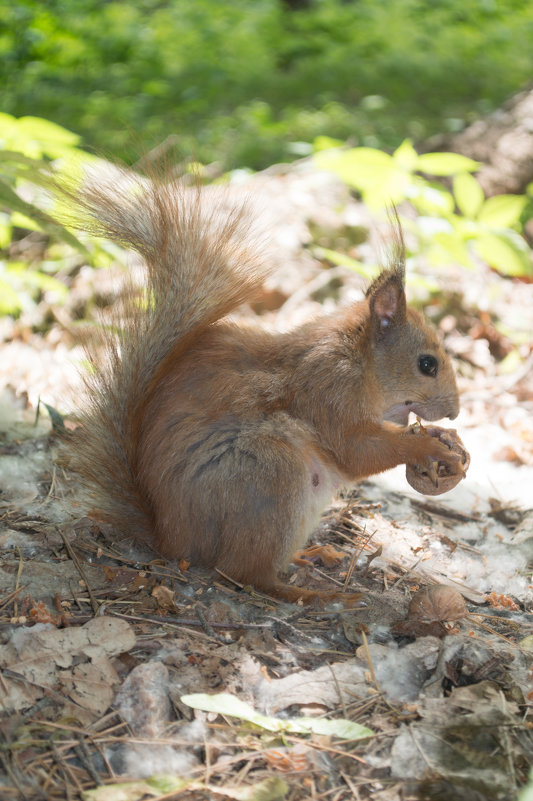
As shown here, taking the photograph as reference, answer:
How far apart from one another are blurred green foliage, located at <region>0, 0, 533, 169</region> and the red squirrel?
3882 mm

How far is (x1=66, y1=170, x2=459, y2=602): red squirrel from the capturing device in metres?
1.88

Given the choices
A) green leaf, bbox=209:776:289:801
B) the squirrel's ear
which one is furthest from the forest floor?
the squirrel's ear

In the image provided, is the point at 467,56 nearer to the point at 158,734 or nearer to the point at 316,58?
the point at 316,58

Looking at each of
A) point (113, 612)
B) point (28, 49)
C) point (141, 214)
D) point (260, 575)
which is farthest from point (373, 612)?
point (28, 49)

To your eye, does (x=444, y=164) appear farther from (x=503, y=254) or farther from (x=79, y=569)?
(x=79, y=569)

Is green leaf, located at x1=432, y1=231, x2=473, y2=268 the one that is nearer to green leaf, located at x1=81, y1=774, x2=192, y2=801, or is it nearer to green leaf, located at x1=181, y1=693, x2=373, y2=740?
green leaf, located at x1=181, y1=693, x2=373, y2=740

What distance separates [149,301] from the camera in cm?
198

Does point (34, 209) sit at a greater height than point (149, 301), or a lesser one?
greater

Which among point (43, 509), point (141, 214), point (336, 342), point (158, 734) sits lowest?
point (43, 509)

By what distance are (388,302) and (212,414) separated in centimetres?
68

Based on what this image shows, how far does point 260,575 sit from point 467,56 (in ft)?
24.9

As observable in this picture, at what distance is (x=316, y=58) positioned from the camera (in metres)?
8.03

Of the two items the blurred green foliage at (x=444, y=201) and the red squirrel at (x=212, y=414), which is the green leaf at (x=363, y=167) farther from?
the red squirrel at (x=212, y=414)

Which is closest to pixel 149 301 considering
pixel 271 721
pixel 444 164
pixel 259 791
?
pixel 271 721
